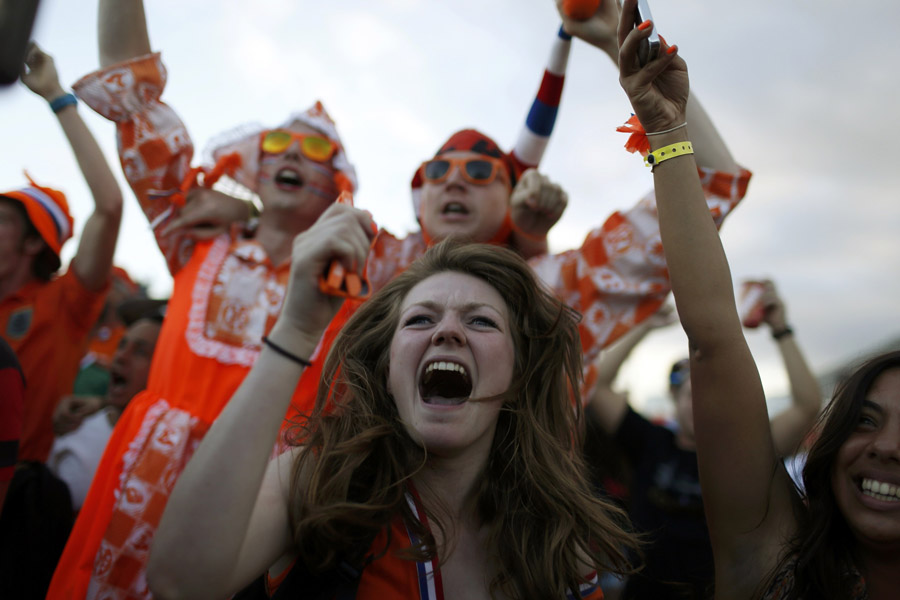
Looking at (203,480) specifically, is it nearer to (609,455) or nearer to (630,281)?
(630,281)

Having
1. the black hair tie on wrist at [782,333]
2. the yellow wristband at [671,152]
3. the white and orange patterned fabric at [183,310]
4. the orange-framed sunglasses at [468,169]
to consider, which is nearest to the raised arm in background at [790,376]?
the black hair tie on wrist at [782,333]

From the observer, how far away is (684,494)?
3.21 metres

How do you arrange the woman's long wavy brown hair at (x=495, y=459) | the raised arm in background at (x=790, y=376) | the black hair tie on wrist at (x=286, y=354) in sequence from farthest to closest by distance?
1. the raised arm in background at (x=790, y=376)
2. the woman's long wavy brown hair at (x=495, y=459)
3. the black hair tie on wrist at (x=286, y=354)

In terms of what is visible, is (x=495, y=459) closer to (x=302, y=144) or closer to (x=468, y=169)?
(x=468, y=169)

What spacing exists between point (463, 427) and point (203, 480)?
60cm

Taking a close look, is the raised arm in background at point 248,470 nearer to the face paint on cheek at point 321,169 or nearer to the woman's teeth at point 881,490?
the woman's teeth at point 881,490

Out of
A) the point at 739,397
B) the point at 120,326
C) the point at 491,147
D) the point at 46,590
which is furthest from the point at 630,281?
the point at 120,326

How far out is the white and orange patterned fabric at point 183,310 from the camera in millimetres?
2092

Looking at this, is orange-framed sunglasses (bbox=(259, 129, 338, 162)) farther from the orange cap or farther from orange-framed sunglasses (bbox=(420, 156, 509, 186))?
the orange cap

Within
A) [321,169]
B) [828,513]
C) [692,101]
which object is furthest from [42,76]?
[828,513]

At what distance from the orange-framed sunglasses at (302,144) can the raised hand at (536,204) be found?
0.78 metres

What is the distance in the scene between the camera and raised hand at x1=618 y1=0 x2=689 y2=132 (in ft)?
5.12

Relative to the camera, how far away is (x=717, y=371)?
5.26 ft

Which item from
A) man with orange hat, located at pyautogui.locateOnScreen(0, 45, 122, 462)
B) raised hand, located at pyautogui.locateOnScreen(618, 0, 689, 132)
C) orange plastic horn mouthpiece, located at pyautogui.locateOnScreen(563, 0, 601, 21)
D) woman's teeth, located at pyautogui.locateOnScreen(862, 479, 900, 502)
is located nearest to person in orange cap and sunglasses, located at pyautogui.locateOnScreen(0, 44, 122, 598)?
man with orange hat, located at pyautogui.locateOnScreen(0, 45, 122, 462)
